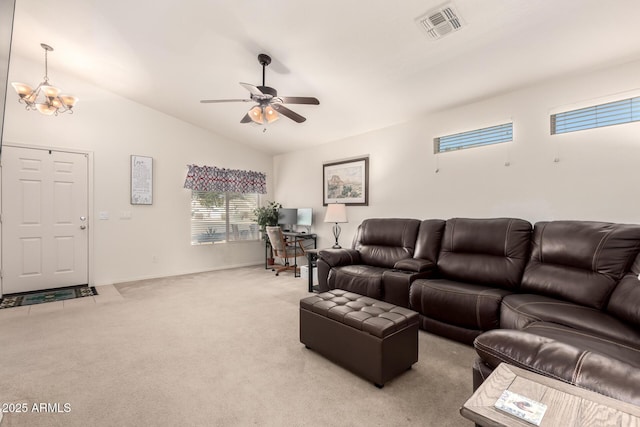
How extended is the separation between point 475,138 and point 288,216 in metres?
3.54

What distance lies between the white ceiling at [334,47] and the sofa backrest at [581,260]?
1.53 m

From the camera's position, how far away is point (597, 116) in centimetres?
273

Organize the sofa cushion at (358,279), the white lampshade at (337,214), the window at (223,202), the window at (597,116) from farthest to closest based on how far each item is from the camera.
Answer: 1. the window at (223,202)
2. the white lampshade at (337,214)
3. the sofa cushion at (358,279)
4. the window at (597,116)

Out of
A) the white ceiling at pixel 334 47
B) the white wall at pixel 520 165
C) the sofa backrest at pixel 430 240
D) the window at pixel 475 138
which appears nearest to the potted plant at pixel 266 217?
the white wall at pixel 520 165

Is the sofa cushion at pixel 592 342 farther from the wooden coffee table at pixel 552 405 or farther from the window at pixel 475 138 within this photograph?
the window at pixel 475 138

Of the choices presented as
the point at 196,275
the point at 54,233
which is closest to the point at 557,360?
the point at 196,275

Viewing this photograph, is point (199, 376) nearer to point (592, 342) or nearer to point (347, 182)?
point (592, 342)

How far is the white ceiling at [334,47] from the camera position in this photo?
7.52 ft

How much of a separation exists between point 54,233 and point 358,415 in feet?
16.2

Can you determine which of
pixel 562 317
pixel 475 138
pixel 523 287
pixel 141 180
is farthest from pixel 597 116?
pixel 141 180

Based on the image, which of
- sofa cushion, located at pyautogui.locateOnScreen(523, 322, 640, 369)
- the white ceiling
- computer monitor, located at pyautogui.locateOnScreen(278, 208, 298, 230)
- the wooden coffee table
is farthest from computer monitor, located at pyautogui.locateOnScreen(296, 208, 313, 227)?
the wooden coffee table

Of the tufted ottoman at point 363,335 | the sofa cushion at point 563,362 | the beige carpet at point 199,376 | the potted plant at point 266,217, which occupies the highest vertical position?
the potted plant at point 266,217

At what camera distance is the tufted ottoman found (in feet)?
6.30

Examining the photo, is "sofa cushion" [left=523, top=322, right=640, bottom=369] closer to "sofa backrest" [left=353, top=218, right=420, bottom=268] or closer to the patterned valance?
"sofa backrest" [left=353, top=218, right=420, bottom=268]
